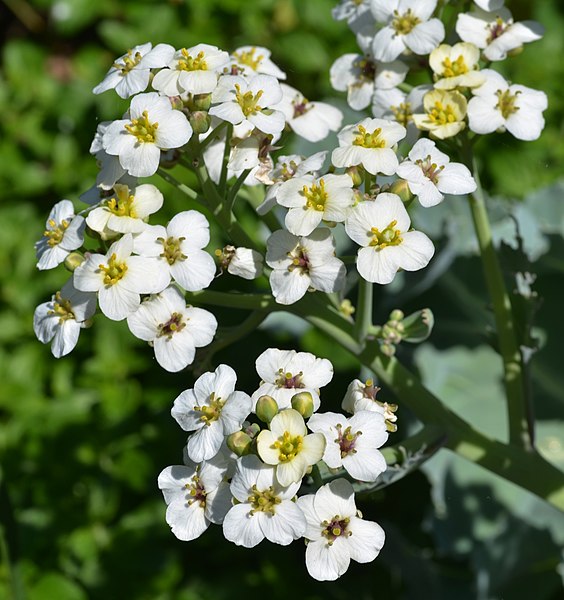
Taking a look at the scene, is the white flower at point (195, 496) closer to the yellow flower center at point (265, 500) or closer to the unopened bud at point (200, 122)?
the yellow flower center at point (265, 500)

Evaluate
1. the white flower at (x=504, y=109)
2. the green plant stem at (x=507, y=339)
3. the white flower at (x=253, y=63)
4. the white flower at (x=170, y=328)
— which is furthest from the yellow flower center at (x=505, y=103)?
the white flower at (x=170, y=328)

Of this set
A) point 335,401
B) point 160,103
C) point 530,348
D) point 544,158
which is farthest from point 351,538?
point 544,158

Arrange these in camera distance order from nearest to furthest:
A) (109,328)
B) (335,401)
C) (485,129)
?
(485,129), (335,401), (109,328)

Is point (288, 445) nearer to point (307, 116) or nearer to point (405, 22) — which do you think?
point (307, 116)

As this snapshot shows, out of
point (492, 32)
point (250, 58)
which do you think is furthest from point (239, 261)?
point (492, 32)

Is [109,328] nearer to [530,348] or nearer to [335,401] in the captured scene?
[335,401]
